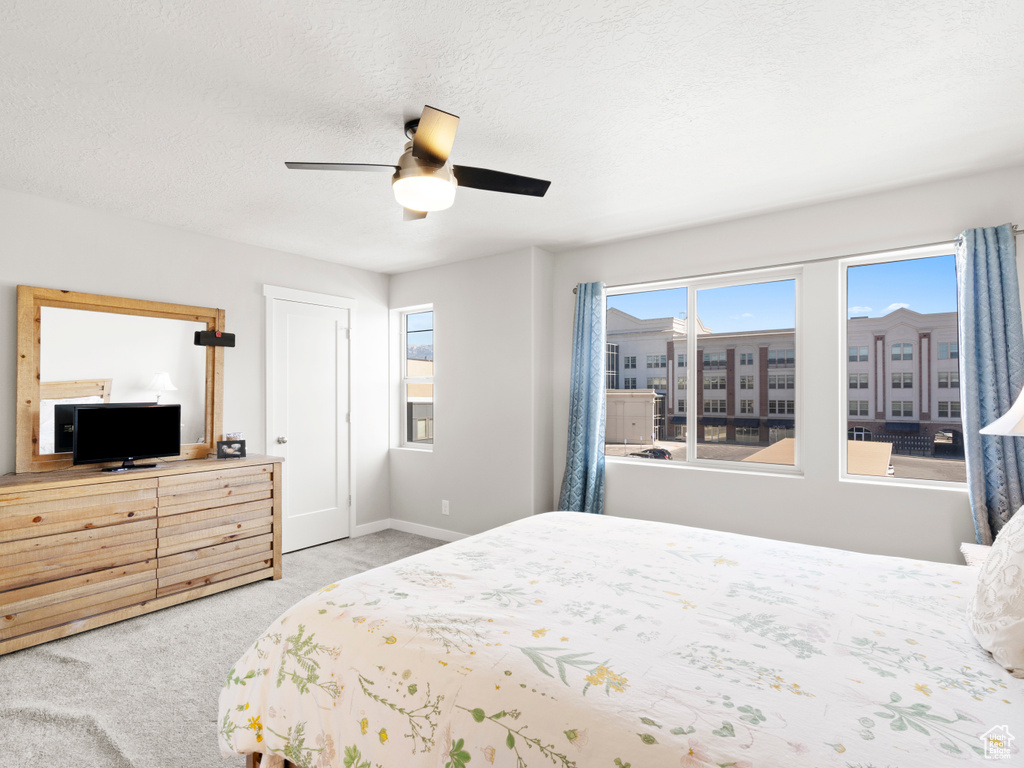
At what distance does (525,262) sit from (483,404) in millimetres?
1251

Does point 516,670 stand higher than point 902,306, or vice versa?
point 902,306

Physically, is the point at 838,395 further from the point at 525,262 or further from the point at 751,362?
the point at 525,262

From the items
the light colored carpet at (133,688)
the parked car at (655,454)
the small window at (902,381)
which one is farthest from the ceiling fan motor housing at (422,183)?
the small window at (902,381)

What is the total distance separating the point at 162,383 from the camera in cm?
369

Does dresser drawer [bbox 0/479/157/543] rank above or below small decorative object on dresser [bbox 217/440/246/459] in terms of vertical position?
below

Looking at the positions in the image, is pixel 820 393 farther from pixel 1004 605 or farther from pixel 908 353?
pixel 1004 605

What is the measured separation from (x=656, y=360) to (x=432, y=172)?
8.29ft

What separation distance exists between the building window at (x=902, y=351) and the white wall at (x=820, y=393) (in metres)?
0.32

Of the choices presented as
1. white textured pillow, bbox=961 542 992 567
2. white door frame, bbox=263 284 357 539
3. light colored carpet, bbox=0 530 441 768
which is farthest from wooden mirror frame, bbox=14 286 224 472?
white textured pillow, bbox=961 542 992 567

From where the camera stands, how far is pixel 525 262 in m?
4.30

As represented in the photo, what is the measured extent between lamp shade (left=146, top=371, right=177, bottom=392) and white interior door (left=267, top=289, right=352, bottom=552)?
71 centimetres

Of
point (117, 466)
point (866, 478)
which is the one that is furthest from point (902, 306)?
point (117, 466)

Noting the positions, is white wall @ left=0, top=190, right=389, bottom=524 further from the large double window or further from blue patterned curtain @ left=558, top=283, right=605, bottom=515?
the large double window

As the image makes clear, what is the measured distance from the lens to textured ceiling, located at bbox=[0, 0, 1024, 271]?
1687 mm
